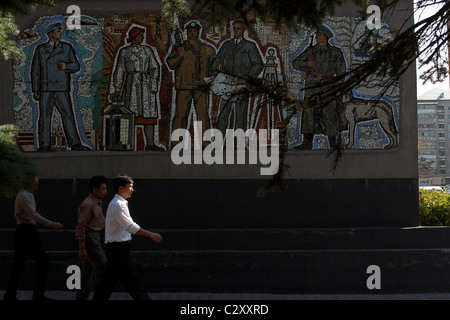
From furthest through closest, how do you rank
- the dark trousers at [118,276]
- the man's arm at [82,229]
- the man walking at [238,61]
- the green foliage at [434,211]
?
the green foliage at [434,211]
the man walking at [238,61]
the man's arm at [82,229]
the dark trousers at [118,276]

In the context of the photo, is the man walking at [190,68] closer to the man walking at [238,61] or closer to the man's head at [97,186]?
the man walking at [238,61]

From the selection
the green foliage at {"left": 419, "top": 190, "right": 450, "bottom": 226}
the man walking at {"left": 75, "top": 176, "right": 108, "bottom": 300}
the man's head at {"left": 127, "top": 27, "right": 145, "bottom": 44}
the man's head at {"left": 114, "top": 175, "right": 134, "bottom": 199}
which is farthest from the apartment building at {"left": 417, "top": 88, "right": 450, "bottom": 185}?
the man's head at {"left": 114, "top": 175, "right": 134, "bottom": 199}

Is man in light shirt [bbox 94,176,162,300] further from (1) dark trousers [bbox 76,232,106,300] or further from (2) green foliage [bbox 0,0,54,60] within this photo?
(2) green foliage [bbox 0,0,54,60]

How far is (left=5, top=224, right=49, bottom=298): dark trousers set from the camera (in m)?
7.52

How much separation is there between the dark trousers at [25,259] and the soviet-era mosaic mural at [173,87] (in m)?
1.99

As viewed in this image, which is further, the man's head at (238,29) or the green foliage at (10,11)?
the man's head at (238,29)

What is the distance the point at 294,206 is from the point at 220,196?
3.97ft

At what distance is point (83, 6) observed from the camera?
30.7 ft

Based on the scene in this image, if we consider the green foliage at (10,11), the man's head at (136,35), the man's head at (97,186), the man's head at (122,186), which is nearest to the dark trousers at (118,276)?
the man's head at (122,186)

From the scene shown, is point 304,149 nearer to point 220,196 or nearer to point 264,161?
point 264,161

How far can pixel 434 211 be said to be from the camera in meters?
9.55

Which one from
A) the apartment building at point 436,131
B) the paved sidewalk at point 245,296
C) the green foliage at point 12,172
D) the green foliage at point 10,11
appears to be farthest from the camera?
the apartment building at point 436,131

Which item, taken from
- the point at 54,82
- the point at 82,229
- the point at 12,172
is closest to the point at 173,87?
the point at 54,82

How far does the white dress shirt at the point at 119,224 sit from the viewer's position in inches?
259
